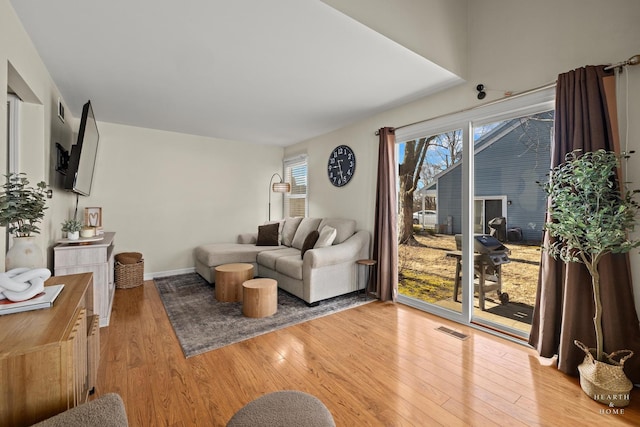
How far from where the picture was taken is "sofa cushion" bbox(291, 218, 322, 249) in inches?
181

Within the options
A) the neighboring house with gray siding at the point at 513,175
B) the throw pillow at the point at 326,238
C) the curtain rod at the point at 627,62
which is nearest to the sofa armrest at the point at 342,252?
the throw pillow at the point at 326,238

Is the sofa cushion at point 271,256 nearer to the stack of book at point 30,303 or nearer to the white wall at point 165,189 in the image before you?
the white wall at point 165,189

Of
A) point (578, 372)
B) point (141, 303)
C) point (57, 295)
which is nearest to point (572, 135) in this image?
point (578, 372)

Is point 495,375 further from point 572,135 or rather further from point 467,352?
point 572,135

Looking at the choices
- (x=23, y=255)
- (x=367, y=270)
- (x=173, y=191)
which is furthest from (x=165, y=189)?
(x=367, y=270)

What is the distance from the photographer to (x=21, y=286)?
1194 mm

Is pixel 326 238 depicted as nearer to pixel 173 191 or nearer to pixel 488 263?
pixel 488 263

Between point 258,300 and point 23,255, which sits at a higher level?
point 23,255

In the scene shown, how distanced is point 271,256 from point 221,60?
251 centimetres

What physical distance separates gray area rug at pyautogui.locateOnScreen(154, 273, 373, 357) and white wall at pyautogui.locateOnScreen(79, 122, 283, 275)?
36.3 inches

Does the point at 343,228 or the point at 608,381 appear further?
the point at 343,228

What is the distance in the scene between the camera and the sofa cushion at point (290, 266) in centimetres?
351

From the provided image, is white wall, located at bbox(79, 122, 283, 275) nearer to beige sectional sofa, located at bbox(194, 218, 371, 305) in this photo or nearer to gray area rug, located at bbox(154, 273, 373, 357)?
beige sectional sofa, located at bbox(194, 218, 371, 305)

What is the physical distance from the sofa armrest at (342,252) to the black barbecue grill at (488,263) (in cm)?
135
